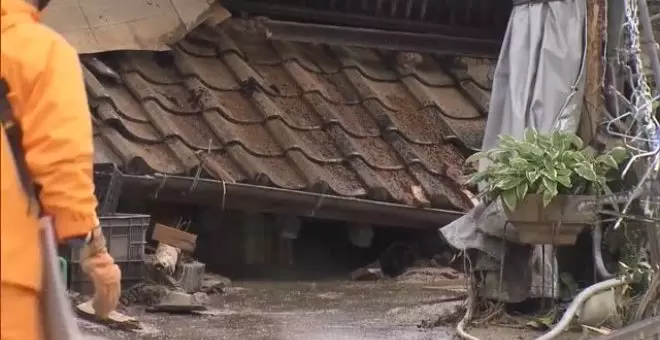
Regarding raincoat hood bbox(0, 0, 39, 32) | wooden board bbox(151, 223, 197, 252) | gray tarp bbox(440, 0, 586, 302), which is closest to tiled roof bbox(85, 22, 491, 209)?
wooden board bbox(151, 223, 197, 252)

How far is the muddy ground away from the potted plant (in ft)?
1.47

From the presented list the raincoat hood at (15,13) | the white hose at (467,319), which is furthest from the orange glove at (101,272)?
the white hose at (467,319)

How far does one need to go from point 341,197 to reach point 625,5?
2.16m

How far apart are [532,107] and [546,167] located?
1.81 feet

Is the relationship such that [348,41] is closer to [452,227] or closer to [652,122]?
[452,227]

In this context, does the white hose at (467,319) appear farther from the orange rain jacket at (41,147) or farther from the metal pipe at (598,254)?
the orange rain jacket at (41,147)

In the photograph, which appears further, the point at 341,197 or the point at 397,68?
the point at 397,68

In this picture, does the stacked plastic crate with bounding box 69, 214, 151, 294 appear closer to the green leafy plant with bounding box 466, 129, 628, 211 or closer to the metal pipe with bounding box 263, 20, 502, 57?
the green leafy plant with bounding box 466, 129, 628, 211

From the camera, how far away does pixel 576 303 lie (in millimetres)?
4000

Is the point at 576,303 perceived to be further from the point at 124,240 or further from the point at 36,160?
the point at 36,160

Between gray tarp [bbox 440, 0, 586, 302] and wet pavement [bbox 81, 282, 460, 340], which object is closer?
wet pavement [bbox 81, 282, 460, 340]

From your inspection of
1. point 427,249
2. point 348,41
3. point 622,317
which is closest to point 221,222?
point 427,249

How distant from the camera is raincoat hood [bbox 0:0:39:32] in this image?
2357 millimetres

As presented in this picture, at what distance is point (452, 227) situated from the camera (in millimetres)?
4566
